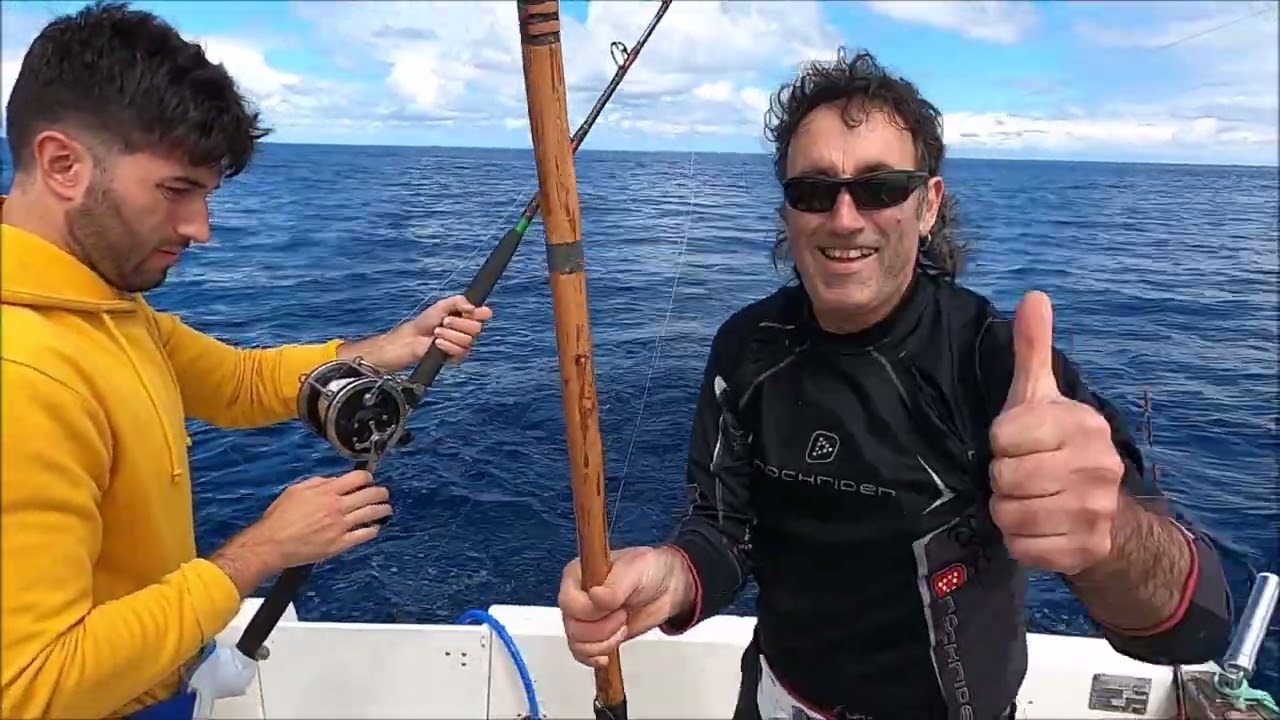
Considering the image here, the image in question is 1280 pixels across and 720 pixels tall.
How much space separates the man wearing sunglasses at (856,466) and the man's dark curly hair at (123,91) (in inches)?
47.1

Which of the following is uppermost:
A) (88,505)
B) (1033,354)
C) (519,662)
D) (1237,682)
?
(1033,354)

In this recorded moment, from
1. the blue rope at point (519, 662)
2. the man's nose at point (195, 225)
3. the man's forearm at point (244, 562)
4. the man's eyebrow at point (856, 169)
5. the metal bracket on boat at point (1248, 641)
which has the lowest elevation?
the blue rope at point (519, 662)

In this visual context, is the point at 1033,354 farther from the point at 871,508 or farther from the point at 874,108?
the point at 874,108

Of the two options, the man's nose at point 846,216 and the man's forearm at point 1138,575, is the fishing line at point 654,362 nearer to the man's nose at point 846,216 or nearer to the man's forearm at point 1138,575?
the man's nose at point 846,216

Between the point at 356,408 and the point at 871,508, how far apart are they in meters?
1.38

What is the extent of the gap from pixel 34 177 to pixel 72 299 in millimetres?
259

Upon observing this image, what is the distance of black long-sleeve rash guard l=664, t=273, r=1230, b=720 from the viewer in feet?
6.45

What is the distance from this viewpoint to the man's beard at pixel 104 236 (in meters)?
1.64

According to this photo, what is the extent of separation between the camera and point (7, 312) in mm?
1413

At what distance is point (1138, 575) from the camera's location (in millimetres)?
1466

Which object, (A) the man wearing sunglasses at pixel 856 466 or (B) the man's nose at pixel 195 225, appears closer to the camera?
(B) the man's nose at pixel 195 225

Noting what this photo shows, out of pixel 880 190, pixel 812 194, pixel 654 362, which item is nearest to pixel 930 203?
pixel 880 190

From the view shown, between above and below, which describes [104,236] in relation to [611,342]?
above

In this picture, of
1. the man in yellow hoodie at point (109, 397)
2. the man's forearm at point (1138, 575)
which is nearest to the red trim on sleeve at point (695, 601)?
the man in yellow hoodie at point (109, 397)
